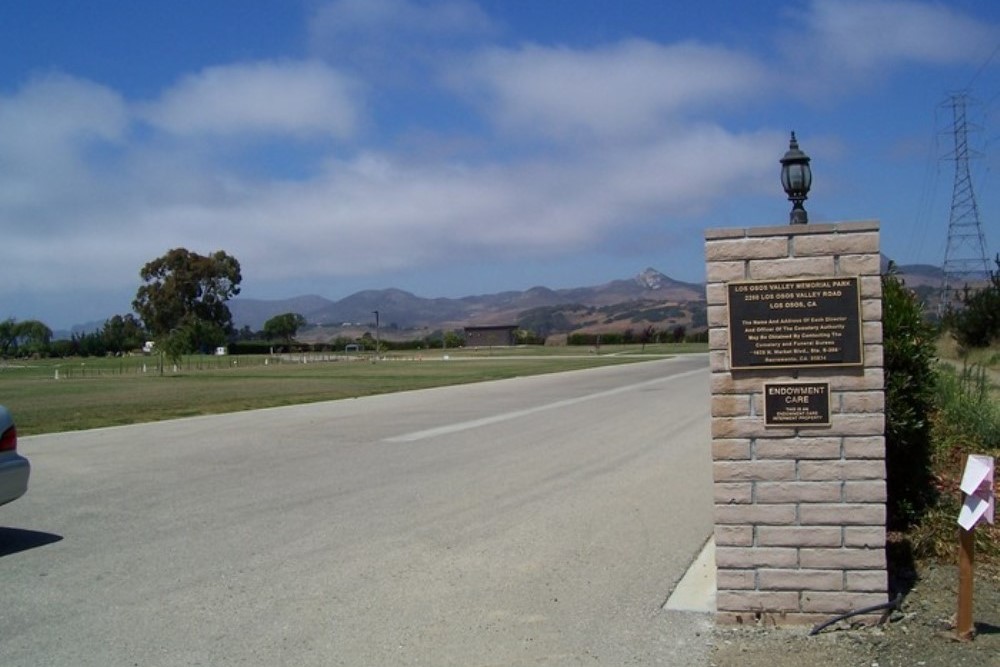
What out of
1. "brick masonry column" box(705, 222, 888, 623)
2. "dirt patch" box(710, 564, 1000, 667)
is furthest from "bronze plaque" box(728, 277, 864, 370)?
"dirt patch" box(710, 564, 1000, 667)

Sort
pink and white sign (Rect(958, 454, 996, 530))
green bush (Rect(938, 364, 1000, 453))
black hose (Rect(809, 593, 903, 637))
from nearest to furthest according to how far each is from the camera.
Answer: pink and white sign (Rect(958, 454, 996, 530)), black hose (Rect(809, 593, 903, 637)), green bush (Rect(938, 364, 1000, 453))

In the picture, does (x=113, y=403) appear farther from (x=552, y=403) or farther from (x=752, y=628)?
(x=752, y=628)

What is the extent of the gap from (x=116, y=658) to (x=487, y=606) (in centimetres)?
228

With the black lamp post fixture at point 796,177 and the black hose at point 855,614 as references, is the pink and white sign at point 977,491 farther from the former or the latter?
the black lamp post fixture at point 796,177

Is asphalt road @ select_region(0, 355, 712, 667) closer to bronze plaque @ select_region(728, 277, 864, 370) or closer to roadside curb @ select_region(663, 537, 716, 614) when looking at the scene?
roadside curb @ select_region(663, 537, 716, 614)

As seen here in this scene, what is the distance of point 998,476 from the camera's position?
30.3 feet

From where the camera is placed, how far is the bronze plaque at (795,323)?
5.79m

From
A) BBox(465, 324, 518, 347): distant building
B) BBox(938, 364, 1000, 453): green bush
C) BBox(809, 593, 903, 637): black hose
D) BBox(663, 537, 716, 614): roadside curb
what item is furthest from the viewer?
BBox(465, 324, 518, 347): distant building

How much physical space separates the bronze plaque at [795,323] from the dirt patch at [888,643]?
5.12 ft

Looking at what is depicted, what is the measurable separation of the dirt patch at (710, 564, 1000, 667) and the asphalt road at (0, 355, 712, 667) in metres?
0.33

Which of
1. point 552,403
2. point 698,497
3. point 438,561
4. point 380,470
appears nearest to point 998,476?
point 698,497

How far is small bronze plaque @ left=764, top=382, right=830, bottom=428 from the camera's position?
5785 millimetres

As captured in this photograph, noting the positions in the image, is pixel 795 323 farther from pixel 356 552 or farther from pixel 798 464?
pixel 356 552

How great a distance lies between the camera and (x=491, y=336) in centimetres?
17312
